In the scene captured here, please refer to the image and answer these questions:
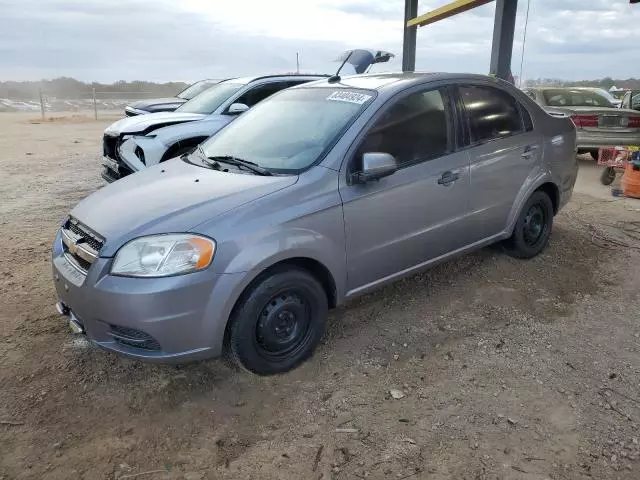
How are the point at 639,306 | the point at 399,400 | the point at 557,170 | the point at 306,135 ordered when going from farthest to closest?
the point at 557,170 → the point at 639,306 → the point at 306,135 → the point at 399,400

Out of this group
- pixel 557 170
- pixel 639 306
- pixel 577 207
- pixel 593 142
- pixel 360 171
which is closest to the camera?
pixel 360 171

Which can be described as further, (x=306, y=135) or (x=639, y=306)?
(x=639, y=306)

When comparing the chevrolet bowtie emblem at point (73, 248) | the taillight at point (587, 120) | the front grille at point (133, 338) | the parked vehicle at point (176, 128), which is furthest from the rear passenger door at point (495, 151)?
the taillight at point (587, 120)

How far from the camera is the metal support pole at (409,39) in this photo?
53.6 ft

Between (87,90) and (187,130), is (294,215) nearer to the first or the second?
(187,130)

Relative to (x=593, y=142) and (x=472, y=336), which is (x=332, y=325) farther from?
(x=593, y=142)

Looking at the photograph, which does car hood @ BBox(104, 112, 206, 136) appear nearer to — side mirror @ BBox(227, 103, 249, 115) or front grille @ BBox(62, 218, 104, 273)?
side mirror @ BBox(227, 103, 249, 115)

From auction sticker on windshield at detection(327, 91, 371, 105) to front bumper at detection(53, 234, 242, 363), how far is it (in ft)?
5.10

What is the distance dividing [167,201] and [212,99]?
531 cm

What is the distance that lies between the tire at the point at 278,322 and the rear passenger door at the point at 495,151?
160 cm

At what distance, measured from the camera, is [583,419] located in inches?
104

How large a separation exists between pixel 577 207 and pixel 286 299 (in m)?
5.10

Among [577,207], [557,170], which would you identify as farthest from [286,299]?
[577,207]

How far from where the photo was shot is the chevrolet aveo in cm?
266
